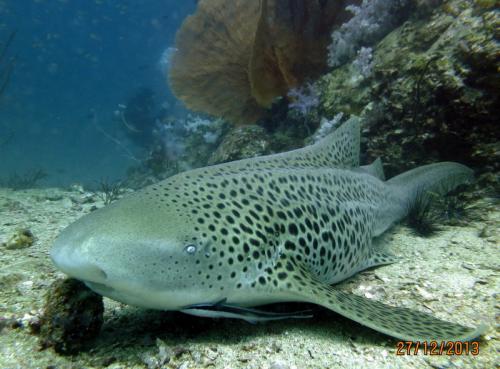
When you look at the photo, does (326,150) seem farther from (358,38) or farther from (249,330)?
(358,38)

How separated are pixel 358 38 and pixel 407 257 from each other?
541 cm

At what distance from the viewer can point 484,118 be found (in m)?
4.68

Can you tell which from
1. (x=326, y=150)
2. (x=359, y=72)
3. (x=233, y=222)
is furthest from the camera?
(x=359, y=72)

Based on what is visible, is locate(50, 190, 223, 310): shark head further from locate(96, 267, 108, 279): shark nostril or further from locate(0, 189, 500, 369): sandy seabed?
locate(0, 189, 500, 369): sandy seabed

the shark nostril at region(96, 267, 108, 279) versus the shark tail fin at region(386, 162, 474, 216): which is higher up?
the shark tail fin at region(386, 162, 474, 216)

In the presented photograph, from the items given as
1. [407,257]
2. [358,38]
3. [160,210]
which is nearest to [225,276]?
[160,210]

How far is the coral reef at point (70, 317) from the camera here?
2.45 meters

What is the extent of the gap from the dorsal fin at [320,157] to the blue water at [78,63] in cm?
8356

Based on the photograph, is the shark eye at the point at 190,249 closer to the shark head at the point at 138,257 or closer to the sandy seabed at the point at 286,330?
the shark head at the point at 138,257

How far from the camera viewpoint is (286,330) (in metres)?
2.63

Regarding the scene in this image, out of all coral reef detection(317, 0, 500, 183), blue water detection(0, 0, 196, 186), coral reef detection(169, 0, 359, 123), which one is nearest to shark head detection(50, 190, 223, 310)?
coral reef detection(317, 0, 500, 183)

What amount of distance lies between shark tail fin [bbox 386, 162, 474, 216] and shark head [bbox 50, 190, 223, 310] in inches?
155

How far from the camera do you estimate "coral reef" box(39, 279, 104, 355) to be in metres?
2.45
